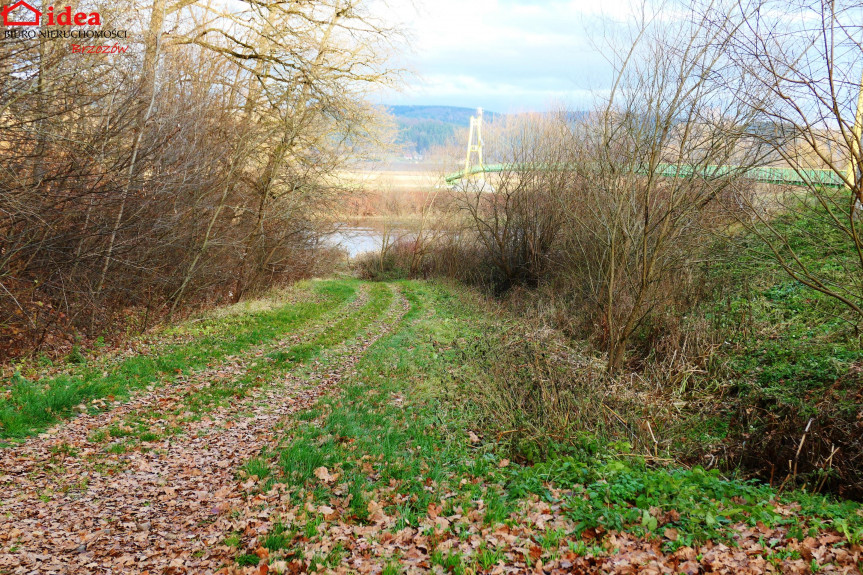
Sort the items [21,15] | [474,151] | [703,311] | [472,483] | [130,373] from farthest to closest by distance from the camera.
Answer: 1. [474,151]
2. [703,311]
3. [130,373]
4. [21,15]
5. [472,483]

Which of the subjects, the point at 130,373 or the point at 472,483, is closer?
the point at 472,483

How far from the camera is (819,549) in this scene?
165 inches

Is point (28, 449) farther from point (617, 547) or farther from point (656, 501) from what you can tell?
point (656, 501)

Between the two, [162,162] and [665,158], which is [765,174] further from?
[162,162]

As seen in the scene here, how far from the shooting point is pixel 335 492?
5613mm

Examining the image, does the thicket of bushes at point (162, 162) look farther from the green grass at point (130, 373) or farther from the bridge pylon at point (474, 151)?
the bridge pylon at point (474, 151)

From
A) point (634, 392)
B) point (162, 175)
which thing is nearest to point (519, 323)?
point (634, 392)

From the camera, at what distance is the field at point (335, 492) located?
4395 mm

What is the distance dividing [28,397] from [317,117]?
486 inches

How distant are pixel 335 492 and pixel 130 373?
5.24 meters

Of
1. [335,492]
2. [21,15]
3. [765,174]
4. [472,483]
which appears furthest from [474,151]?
[335,492]

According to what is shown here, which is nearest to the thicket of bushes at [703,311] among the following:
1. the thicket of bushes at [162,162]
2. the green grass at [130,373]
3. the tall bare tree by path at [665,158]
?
the tall bare tree by path at [665,158]

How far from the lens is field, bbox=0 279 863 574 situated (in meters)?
4.39

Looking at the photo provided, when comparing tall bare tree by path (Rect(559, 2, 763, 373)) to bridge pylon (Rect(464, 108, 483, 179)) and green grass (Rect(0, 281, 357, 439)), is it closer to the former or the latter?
green grass (Rect(0, 281, 357, 439))
